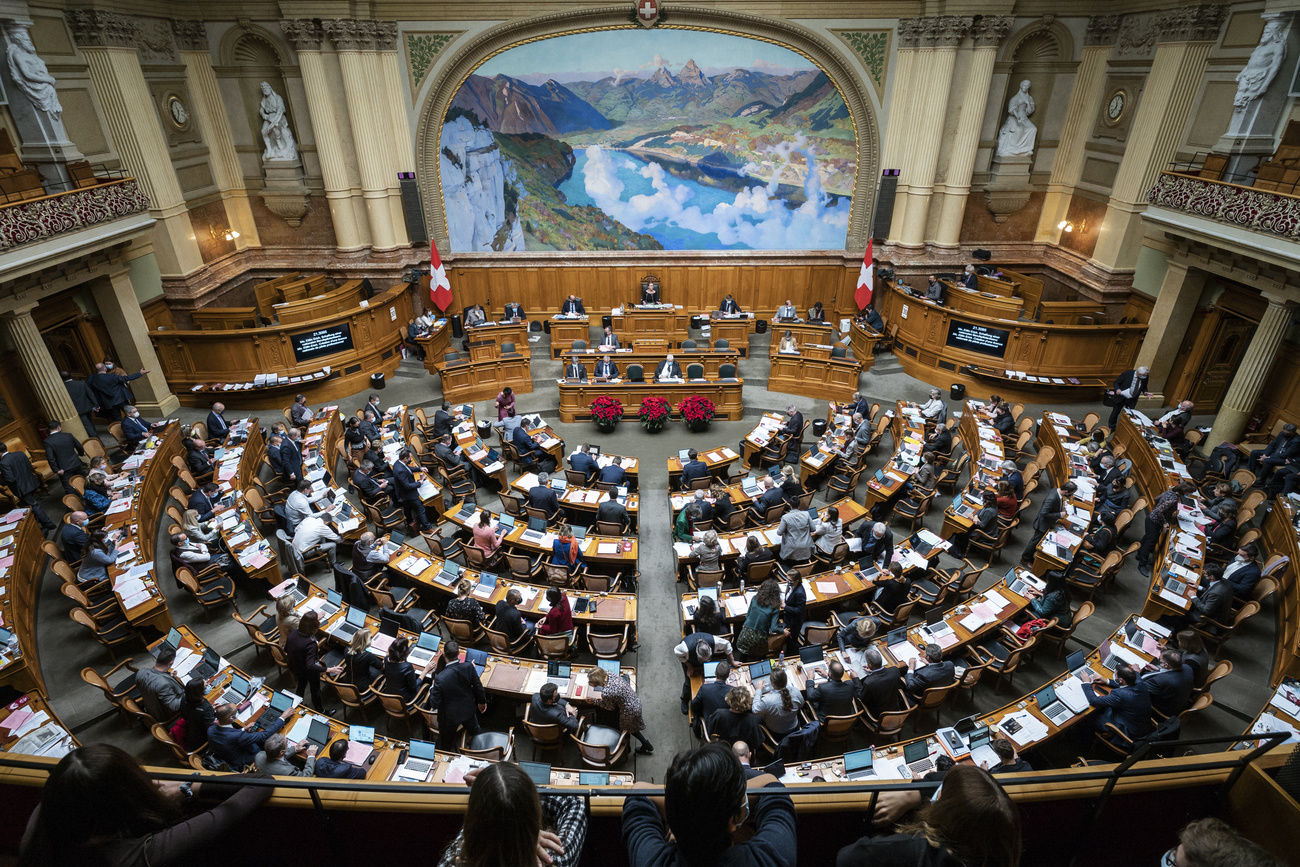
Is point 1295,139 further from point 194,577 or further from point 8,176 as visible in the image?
point 8,176

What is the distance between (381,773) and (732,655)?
13.2 feet

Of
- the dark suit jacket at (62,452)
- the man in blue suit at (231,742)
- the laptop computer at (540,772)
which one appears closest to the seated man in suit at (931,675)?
the laptop computer at (540,772)

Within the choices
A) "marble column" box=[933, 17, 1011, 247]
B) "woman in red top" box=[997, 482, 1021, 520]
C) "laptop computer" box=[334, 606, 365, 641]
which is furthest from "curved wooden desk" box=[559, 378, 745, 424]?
"marble column" box=[933, 17, 1011, 247]

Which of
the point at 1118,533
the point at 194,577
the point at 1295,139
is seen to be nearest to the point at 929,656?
the point at 1118,533

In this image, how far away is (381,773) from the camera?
5.98m

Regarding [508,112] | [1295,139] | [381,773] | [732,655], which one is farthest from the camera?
[508,112]

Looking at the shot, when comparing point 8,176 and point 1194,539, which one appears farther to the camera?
point 8,176

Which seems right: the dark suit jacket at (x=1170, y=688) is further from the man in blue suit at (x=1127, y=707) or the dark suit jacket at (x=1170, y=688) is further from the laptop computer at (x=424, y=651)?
the laptop computer at (x=424, y=651)

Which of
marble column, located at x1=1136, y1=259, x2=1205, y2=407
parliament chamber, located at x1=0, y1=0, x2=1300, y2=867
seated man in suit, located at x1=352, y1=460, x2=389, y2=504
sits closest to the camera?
parliament chamber, located at x1=0, y1=0, x2=1300, y2=867

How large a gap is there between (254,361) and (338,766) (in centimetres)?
1280

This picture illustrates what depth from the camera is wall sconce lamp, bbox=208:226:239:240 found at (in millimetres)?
17531

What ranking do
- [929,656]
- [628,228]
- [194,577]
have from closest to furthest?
[929,656]
[194,577]
[628,228]

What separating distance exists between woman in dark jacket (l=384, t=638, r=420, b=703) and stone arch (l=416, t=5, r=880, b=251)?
1549 cm

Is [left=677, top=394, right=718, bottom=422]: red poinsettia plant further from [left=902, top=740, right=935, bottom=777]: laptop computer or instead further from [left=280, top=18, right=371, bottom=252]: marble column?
[left=280, top=18, right=371, bottom=252]: marble column
